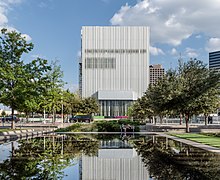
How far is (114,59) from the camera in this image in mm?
115000

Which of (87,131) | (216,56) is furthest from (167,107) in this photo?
(216,56)

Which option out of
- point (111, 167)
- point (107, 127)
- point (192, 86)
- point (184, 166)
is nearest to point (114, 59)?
point (107, 127)

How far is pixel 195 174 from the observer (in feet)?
32.8

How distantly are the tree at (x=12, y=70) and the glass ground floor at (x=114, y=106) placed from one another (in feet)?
245

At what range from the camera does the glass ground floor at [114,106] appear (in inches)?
4284

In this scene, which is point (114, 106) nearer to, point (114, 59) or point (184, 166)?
point (114, 59)

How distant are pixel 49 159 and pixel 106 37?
103 m

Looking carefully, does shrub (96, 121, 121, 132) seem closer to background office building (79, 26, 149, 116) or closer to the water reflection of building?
the water reflection of building

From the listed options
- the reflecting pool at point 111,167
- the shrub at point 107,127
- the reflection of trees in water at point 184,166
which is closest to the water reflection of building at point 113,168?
the reflecting pool at point 111,167

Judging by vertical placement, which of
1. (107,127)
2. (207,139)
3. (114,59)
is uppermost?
(114,59)

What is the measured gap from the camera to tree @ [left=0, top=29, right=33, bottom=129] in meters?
31.6

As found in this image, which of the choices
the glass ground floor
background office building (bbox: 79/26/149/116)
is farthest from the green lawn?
background office building (bbox: 79/26/149/116)

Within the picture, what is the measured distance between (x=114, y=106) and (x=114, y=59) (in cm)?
1789

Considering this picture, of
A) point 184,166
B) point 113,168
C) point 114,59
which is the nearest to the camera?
point 113,168
